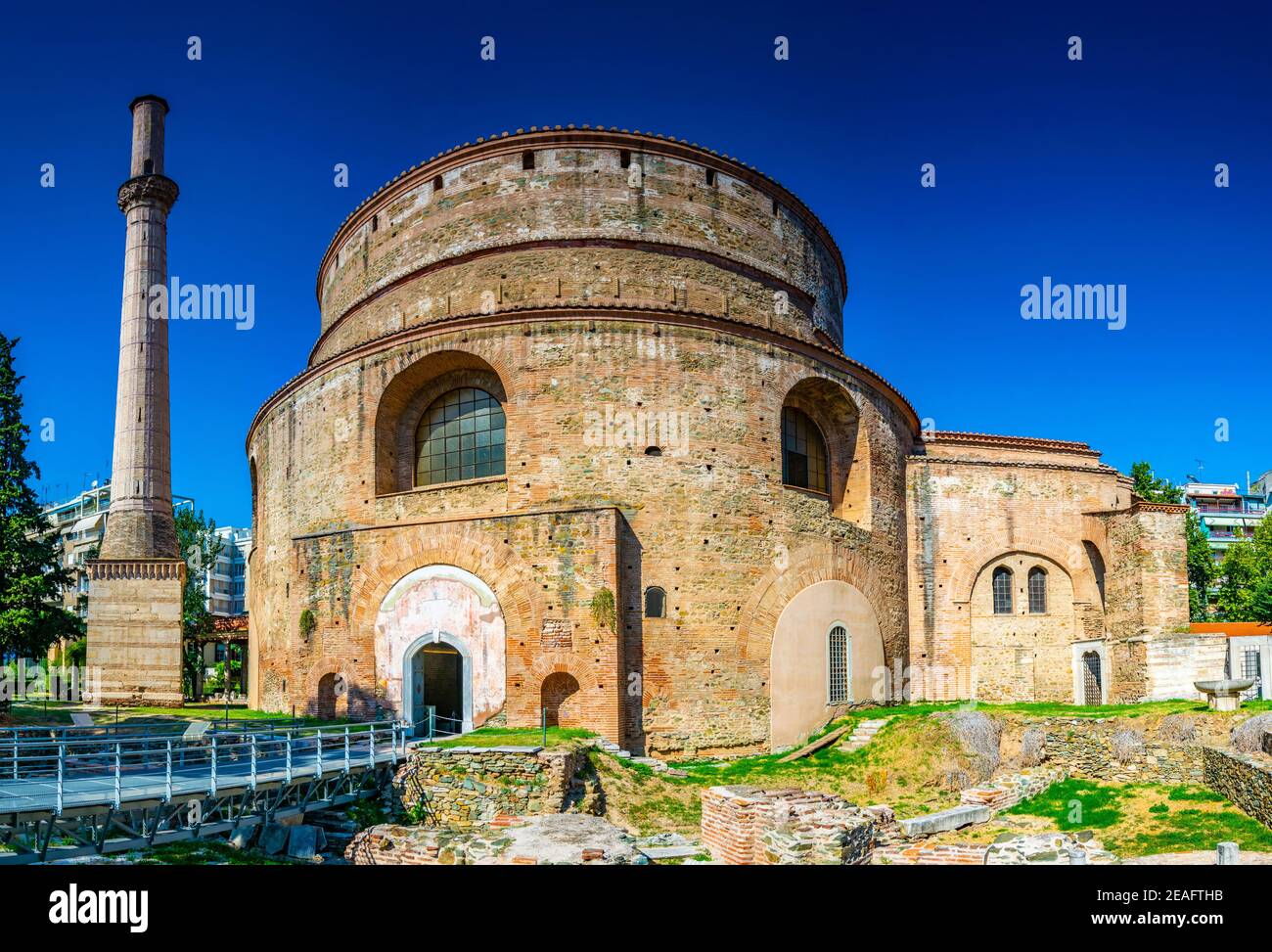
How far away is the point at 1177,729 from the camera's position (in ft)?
55.8

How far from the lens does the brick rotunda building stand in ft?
60.7

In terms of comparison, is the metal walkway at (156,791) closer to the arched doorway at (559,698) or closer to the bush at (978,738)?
the arched doorway at (559,698)

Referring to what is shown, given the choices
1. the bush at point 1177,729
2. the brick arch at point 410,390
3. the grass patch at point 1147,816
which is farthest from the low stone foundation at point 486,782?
the bush at point 1177,729

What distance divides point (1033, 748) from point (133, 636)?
23915mm

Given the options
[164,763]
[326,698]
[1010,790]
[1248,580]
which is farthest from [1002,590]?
[164,763]

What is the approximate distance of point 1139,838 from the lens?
13.0 meters

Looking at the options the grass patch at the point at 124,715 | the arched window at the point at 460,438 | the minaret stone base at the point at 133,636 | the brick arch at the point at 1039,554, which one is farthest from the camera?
the minaret stone base at the point at 133,636

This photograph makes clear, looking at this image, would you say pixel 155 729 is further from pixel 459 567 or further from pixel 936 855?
pixel 936 855

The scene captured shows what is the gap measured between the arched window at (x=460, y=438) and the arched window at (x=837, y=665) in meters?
8.35

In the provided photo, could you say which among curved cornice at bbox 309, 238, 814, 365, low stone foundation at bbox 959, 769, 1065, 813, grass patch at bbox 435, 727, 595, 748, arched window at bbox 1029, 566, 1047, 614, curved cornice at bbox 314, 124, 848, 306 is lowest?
low stone foundation at bbox 959, 769, 1065, 813

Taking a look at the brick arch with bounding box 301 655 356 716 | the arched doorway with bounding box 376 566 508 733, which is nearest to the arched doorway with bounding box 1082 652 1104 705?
the arched doorway with bounding box 376 566 508 733

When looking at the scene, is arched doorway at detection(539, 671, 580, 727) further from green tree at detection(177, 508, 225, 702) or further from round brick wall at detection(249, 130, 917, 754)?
green tree at detection(177, 508, 225, 702)

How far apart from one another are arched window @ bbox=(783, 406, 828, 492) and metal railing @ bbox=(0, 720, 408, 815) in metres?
10.4

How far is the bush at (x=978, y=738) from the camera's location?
18.0 m
